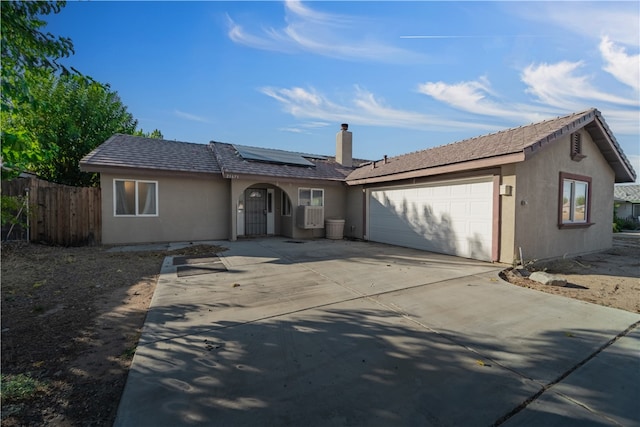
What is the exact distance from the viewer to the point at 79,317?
12.9 ft

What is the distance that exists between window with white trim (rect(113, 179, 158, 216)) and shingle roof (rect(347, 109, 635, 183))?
8.93 meters

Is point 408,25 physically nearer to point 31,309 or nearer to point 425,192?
point 425,192

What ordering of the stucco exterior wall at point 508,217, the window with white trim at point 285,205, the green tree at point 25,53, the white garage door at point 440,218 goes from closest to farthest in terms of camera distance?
the green tree at point 25,53, the stucco exterior wall at point 508,217, the white garage door at point 440,218, the window with white trim at point 285,205

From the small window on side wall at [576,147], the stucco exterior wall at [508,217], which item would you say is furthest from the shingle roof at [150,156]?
the small window on side wall at [576,147]

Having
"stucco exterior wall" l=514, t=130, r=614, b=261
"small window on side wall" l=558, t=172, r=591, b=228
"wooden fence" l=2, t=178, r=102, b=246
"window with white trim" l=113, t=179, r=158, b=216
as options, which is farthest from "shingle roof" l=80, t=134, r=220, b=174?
"small window on side wall" l=558, t=172, r=591, b=228

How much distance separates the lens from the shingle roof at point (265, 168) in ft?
40.0

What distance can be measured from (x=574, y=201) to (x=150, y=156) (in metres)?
15.5

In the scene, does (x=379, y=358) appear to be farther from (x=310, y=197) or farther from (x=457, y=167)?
(x=310, y=197)

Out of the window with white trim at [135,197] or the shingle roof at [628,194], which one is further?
the shingle roof at [628,194]

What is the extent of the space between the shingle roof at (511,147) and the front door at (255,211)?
18.7 ft

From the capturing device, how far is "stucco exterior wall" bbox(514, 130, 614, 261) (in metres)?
7.73

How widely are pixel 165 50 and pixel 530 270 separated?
11005 mm

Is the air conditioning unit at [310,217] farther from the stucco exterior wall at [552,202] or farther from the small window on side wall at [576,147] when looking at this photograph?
the small window on side wall at [576,147]

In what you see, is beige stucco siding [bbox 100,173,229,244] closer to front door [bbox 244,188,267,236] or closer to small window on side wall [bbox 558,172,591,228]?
front door [bbox 244,188,267,236]
